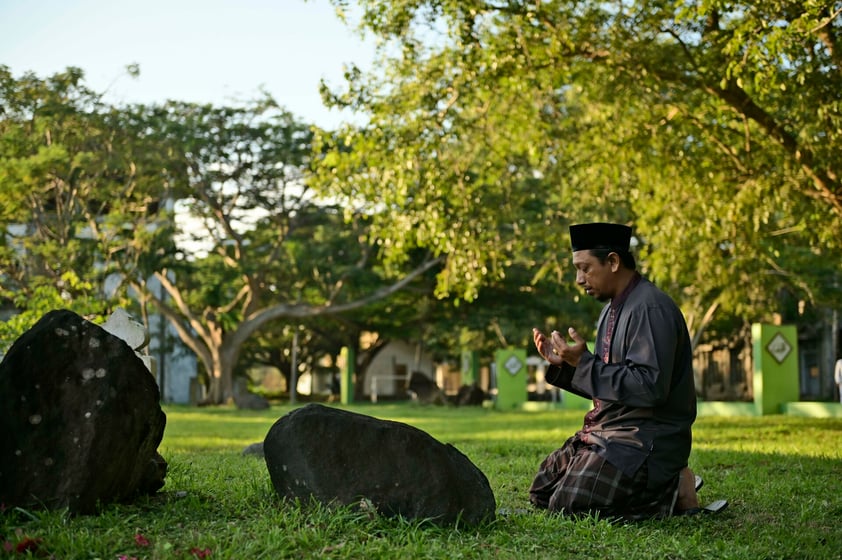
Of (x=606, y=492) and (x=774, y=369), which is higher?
(x=774, y=369)

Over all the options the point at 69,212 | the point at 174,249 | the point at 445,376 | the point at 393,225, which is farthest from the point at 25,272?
the point at 445,376

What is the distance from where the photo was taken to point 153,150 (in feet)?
101

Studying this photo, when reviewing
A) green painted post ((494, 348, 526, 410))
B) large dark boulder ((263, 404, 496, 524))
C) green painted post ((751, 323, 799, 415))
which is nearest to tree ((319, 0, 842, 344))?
green painted post ((751, 323, 799, 415))

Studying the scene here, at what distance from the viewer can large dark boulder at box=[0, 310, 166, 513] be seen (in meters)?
5.45

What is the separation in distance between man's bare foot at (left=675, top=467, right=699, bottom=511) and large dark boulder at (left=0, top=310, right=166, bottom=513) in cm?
325

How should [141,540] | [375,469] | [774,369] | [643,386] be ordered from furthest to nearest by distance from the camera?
[774,369] < [643,386] < [375,469] < [141,540]

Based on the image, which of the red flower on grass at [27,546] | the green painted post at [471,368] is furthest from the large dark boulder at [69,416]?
Answer: the green painted post at [471,368]

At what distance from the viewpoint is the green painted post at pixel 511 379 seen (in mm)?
31594

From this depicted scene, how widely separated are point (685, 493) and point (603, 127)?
35.5 ft

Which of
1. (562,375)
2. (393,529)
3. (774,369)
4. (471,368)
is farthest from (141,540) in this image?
(471,368)

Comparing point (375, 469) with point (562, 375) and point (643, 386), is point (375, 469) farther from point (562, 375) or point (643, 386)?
point (643, 386)

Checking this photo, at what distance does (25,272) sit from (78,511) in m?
23.1

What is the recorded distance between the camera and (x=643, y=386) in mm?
6082

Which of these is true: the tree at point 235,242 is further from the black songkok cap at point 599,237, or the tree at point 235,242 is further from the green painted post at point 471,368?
the black songkok cap at point 599,237
